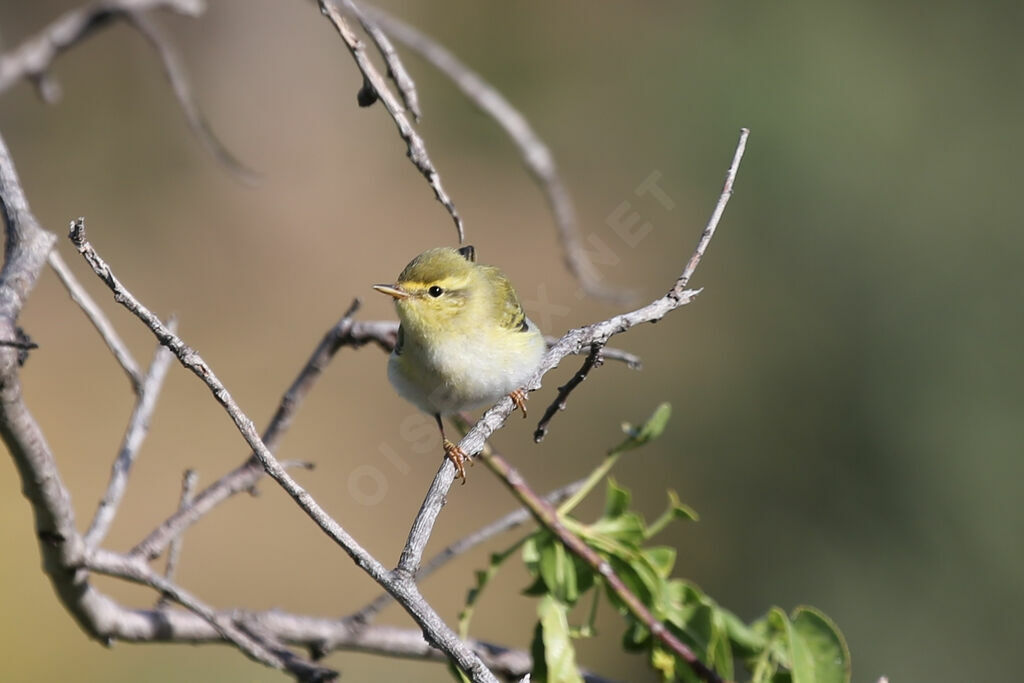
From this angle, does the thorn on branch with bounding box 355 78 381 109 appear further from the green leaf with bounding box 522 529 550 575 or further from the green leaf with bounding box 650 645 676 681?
the green leaf with bounding box 650 645 676 681

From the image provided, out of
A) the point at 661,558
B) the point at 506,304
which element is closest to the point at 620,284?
the point at 506,304

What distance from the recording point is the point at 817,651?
2.08 meters

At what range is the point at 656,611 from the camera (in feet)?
7.29

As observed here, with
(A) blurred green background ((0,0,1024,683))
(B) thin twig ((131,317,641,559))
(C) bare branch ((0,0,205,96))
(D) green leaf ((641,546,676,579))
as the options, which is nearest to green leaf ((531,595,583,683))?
(D) green leaf ((641,546,676,579))

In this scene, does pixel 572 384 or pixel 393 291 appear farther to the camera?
pixel 393 291

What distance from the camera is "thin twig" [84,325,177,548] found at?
6.96ft

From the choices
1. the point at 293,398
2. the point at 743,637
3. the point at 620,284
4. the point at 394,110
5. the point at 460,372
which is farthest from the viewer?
the point at 620,284

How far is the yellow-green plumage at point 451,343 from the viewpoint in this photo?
283 cm

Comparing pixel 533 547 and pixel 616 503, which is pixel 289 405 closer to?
pixel 533 547

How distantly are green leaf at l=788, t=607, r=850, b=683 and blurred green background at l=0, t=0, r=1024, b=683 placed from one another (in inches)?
157

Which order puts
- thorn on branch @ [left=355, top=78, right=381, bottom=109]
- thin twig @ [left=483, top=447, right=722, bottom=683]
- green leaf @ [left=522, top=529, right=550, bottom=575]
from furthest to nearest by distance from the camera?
green leaf @ [left=522, top=529, right=550, bottom=575] < thin twig @ [left=483, top=447, right=722, bottom=683] < thorn on branch @ [left=355, top=78, right=381, bottom=109]

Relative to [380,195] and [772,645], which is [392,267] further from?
[772,645]

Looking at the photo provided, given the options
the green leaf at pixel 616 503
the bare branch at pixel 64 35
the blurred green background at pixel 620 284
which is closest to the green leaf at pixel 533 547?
the green leaf at pixel 616 503

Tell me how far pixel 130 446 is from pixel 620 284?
26.2 ft
